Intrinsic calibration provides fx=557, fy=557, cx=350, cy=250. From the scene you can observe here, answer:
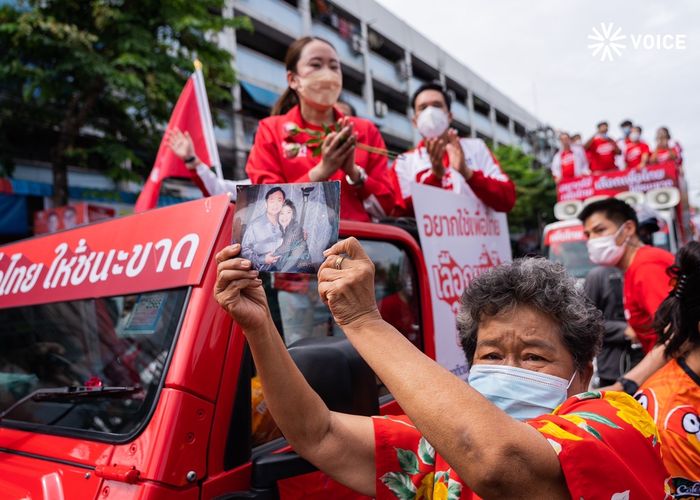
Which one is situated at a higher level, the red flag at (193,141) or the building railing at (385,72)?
the building railing at (385,72)

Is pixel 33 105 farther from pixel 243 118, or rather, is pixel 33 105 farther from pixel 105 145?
pixel 243 118

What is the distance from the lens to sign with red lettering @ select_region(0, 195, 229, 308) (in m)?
1.50

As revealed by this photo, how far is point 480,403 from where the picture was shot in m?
0.94

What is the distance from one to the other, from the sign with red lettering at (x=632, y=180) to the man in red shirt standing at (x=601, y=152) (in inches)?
58.9

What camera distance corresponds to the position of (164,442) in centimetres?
125

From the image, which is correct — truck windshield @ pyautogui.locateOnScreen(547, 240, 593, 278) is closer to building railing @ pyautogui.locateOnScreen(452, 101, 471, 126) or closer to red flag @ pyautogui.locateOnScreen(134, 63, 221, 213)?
red flag @ pyautogui.locateOnScreen(134, 63, 221, 213)

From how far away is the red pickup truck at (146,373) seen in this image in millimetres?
1292

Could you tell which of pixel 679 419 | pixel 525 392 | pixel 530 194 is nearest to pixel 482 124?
pixel 530 194

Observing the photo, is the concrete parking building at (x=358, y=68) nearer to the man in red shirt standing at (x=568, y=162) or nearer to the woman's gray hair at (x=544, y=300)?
the man in red shirt standing at (x=568, y=162)

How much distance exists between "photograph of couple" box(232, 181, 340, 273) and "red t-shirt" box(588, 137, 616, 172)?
32.7ft

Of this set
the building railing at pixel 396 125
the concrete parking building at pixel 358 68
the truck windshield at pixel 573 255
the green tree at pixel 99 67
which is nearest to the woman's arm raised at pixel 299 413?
the truck windshield at pixel 573 255

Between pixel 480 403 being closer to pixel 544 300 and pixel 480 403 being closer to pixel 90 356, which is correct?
pixel 544 300

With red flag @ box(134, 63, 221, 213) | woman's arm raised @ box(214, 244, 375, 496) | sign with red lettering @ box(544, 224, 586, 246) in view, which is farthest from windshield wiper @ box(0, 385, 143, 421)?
sign with red lettering @ box(544, 224, 586, 246)

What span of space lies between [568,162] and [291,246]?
9.32 meters
